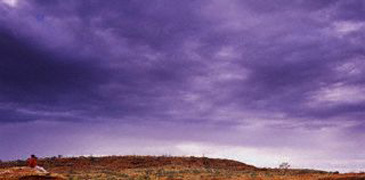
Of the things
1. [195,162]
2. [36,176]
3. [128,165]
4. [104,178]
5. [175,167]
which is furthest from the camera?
[195,162]

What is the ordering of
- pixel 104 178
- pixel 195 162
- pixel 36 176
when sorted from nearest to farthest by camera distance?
pixel 36 176 → pixel 104 178 → pixel 195 162

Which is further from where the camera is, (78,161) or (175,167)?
(78,161)

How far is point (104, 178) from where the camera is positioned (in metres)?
36.0

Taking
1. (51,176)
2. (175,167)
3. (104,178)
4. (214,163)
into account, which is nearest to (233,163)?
(214,163)

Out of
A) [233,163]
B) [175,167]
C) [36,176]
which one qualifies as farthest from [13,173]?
[233,163]

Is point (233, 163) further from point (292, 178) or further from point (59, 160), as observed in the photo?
point (292, 178)

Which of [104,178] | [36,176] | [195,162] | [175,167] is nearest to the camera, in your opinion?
[36,176]

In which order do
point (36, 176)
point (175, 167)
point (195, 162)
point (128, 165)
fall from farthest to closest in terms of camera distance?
1. point (195, 162)
2. point (128, 165)
3. point (175, 167)
4. point (36, 176)

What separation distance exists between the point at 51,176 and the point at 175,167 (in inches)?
658

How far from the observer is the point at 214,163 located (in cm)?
5544

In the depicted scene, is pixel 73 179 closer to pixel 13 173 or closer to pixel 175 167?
pixel 13 173

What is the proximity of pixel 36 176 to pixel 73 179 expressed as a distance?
2749 millimetres

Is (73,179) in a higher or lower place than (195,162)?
lower

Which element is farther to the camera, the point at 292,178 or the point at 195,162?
the point at 195,162
